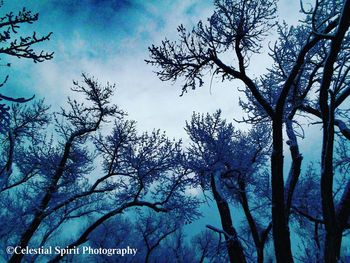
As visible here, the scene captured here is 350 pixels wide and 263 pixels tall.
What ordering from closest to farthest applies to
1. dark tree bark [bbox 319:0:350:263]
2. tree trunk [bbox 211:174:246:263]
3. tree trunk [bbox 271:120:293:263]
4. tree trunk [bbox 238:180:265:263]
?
dark tree bark [bbox 319:0:350:263], tree trunk [bbox 271:120:293:263], tree trunk [bbox 211:174:246:263], tree trunk [bbox 238:180:265:263]

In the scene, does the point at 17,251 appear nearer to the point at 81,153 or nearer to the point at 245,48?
the point at 81,153

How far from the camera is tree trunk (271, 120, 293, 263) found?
3.83m

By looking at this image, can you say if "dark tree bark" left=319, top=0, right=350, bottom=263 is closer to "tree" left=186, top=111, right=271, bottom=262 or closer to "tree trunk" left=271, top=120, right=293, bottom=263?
"tree trunk" left=271, top=120, right=293, bottom=263

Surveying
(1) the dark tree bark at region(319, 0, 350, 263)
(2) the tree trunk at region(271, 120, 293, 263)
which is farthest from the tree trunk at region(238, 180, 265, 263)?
(1) the dark tree bark at region(319, 0, 350, 263)

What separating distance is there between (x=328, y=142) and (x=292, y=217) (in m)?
13.3

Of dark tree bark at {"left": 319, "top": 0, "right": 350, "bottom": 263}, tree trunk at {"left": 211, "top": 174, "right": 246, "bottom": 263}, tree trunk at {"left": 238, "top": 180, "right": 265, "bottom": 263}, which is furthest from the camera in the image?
tree trunk at {"left": 238, "top": 180, "right": 265, "bottom": 263}

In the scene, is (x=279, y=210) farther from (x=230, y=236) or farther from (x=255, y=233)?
(x=255, y=233)

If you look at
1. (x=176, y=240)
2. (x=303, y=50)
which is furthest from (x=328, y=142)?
(x=176, y=240)

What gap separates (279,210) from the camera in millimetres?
3949

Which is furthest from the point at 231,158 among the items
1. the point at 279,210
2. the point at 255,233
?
the point at 279,210

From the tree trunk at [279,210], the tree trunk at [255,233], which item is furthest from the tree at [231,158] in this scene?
Result: the tree trunk at [279,210]

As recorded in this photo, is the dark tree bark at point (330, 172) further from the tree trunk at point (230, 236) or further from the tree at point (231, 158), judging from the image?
the tree at point (231, 158)

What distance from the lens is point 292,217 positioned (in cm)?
1377

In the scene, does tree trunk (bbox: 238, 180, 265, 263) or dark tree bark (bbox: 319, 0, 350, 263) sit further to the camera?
tree trunk (bbox: 238, 180, 265, 263)
